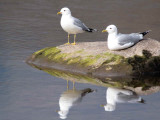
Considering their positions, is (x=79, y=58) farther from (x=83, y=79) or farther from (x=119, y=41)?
(x=119, y=41)

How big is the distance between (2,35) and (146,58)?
482 cm

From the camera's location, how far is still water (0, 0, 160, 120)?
25.4 ft

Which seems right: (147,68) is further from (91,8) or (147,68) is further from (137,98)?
(91,8)

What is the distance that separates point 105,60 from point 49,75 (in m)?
1.18

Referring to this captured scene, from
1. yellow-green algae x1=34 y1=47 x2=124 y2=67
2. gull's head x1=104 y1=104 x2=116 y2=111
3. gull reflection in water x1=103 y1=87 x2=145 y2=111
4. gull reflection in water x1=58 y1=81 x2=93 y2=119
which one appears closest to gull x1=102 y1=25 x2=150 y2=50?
yellow-green algae x1=34 y1=47 x2=124 y2=67

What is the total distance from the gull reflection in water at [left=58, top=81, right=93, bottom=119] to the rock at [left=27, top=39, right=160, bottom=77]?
40.2 inches

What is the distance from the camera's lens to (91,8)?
17.6 m

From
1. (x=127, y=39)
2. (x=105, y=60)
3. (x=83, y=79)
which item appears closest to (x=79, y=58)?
(x=105, y=60)

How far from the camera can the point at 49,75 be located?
994 cm

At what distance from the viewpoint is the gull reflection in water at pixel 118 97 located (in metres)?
Result: 8.12

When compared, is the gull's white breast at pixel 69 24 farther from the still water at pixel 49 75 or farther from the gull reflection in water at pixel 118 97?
the gull reflection in water at pixel 118 97

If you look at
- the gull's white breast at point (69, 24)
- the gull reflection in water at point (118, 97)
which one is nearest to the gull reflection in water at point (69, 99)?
the gull reflection in water at point (118, 97)

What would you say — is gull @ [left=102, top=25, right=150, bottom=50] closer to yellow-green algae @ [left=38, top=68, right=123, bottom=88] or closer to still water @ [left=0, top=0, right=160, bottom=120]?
yellow-green algae @ [left=38, top=68, right=123, bottom=88]

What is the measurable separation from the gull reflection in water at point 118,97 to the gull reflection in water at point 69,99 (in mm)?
425
